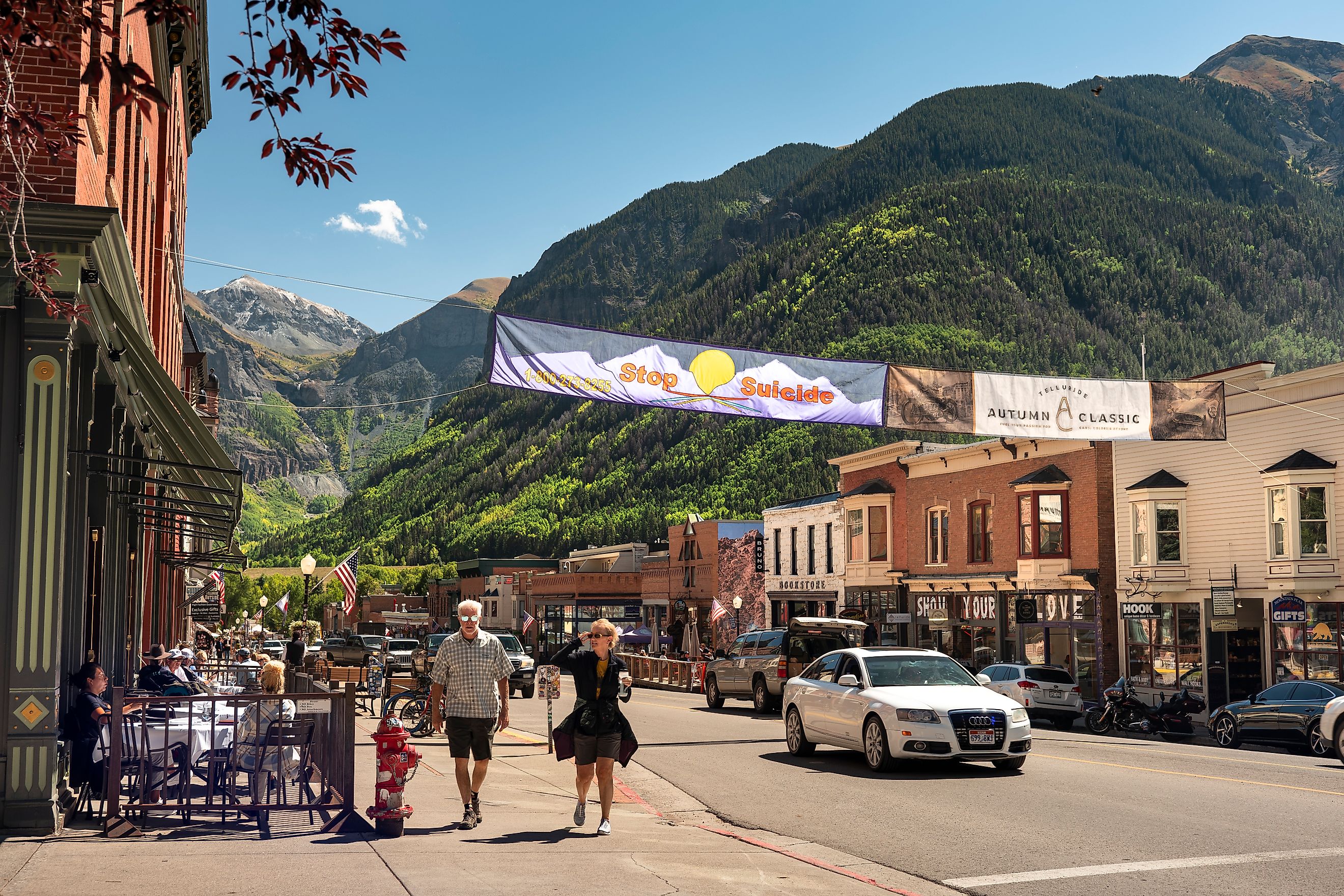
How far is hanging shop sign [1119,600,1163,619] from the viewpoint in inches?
1375

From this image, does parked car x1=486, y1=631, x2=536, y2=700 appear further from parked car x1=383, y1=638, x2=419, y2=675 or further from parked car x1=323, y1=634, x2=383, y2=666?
parked car x1=323, y1=634, x2=383, y2=666

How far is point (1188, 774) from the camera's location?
16.3 metres

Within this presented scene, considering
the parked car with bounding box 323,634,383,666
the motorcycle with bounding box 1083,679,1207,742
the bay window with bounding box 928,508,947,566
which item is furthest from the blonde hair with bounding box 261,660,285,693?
the parked car with bounding box 323,634,383,666

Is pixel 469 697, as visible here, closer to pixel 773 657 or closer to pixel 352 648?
pixel 773 657

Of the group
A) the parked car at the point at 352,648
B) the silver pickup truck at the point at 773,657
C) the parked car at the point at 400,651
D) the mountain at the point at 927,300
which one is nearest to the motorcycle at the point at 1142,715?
the silver pickup truck at the point at 773,657

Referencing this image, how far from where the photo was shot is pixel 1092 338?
420 feet

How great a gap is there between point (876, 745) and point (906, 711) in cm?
73

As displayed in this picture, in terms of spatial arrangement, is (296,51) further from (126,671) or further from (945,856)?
(126,671)

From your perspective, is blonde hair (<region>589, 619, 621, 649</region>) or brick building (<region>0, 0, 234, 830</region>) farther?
blonde hair (<region>589, 619, 621, 649</region>)

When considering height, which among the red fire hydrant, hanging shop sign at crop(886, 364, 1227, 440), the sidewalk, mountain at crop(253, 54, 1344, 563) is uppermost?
mountain at crop(253, 54, 1344, 563)

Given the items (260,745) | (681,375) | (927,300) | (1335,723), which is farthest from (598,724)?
(927,300)

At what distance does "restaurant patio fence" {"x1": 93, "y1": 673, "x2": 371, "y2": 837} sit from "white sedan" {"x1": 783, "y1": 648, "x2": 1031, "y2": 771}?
294 inches

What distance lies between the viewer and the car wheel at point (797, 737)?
1873 cm

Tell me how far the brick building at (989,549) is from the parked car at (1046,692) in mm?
5631
